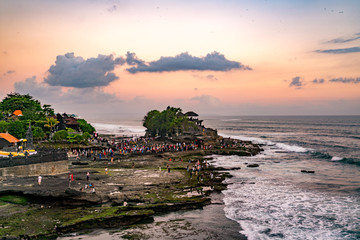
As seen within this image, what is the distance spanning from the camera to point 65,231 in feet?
60.4

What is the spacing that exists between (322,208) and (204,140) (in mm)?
46482

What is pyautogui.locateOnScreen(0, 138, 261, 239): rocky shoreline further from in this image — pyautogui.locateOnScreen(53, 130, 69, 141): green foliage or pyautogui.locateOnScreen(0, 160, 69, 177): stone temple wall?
pyautogui.locateOnScreen(53, 130, 69, 141): green foliage

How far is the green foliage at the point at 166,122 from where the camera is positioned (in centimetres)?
8012

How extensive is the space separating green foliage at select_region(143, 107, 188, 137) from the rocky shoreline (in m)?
44.1

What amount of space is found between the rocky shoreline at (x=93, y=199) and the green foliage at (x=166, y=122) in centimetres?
4415

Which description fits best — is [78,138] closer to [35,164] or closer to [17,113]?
[17,113]

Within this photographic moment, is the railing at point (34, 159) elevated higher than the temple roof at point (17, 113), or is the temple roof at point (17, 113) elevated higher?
the temple roof at point (17, 113)

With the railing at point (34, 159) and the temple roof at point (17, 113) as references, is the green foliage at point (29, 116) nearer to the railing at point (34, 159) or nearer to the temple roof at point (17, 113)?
the temple roof at point (17, 113)

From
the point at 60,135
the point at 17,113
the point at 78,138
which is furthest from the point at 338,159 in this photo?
the point at 17,113

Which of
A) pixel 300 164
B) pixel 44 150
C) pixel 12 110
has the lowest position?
pixel 300 164

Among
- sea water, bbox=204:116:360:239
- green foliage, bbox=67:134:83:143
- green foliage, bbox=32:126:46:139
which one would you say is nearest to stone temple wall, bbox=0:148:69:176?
sea water, bbox=204:116:360:239

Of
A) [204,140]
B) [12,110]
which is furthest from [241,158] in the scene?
[12,110]

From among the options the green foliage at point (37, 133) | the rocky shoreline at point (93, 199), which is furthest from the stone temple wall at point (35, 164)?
the green foliage at point (37, 133)

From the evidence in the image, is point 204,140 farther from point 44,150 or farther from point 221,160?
point 44,150
